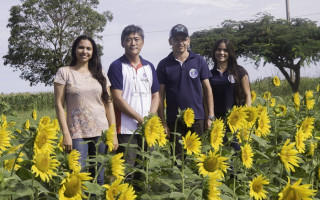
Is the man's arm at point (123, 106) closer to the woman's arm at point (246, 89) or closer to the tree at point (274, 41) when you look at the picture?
the woman's arm at point (246, 89)

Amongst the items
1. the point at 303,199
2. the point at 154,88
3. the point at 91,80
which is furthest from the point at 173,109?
the point at 303,199

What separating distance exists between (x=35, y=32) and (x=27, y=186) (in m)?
31.4

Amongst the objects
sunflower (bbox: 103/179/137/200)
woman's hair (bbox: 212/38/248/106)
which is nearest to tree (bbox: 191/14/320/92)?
woman's hair (bbox: 212/38/248/106)

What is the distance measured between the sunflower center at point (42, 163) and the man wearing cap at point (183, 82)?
198 cm

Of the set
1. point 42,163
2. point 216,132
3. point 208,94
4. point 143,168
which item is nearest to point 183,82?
point 208,94

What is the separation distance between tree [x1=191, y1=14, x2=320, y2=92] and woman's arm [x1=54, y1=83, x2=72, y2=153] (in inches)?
754

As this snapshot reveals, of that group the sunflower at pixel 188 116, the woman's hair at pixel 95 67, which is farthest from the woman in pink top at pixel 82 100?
the sunflower at pixel 188 116

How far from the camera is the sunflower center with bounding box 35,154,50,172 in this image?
5.93ft

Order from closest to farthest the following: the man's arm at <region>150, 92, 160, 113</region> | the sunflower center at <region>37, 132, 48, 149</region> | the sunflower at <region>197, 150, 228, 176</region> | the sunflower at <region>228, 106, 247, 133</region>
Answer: the sunflower center at <region>37, 132, 48, 149</region>, the sunflower at <region>197, 150, 228, 176</region>, the sunflower at <region>228, 106, 247, 133</region>, the man's arm at <region>150, 92, 160, 113</region>

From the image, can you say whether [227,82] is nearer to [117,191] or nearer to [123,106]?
[123,106]

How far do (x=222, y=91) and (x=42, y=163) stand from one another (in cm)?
241

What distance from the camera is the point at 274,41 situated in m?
22.8

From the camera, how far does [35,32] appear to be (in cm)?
3181

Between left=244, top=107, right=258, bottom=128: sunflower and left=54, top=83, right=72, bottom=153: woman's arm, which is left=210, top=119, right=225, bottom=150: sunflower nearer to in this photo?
left=244, top=107, right=258, bottom=128: sunflower
